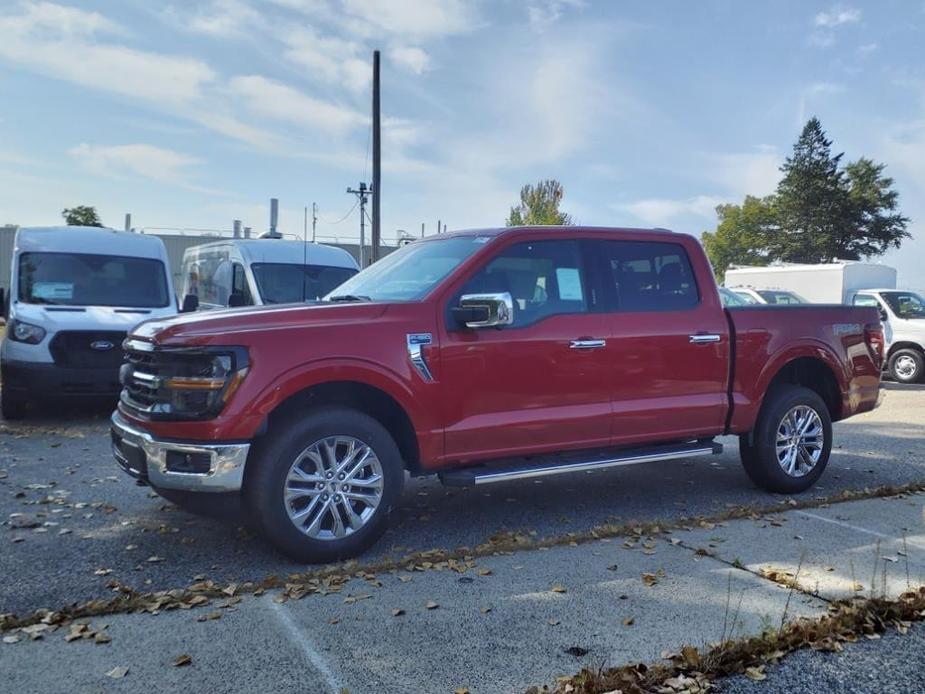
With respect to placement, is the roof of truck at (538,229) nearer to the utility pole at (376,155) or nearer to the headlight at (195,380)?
the headlight at (195,380)

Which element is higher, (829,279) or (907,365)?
(829,279)

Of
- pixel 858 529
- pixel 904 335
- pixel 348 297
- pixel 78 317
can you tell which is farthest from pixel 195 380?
pixel 904 335

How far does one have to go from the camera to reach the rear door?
563cm

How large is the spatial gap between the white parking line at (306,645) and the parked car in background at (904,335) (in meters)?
14.8

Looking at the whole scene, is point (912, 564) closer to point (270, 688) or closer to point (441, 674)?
point (441, 674)

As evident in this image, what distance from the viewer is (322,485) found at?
4.62m

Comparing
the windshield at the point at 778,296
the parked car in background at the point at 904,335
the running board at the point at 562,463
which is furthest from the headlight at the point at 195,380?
the windshield at the point at 778,296

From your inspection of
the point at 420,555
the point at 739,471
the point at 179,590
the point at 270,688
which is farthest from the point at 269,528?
the point at 739,471

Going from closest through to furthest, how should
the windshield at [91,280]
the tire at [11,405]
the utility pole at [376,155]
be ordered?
the tire at [11,405], the windshield at [91,280], the utility pole at [376,155]

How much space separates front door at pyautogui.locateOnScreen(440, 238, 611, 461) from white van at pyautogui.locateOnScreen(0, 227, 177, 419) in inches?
225

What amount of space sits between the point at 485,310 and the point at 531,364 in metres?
0.58

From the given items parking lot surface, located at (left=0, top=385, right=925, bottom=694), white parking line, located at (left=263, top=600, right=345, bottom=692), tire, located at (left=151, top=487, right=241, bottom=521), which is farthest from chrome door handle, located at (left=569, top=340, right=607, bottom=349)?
white parking line, located at (left=263, top=600, right=345, bottom=692)

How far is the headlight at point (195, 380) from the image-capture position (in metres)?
4.40

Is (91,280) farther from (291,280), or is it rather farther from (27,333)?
(291,280)
